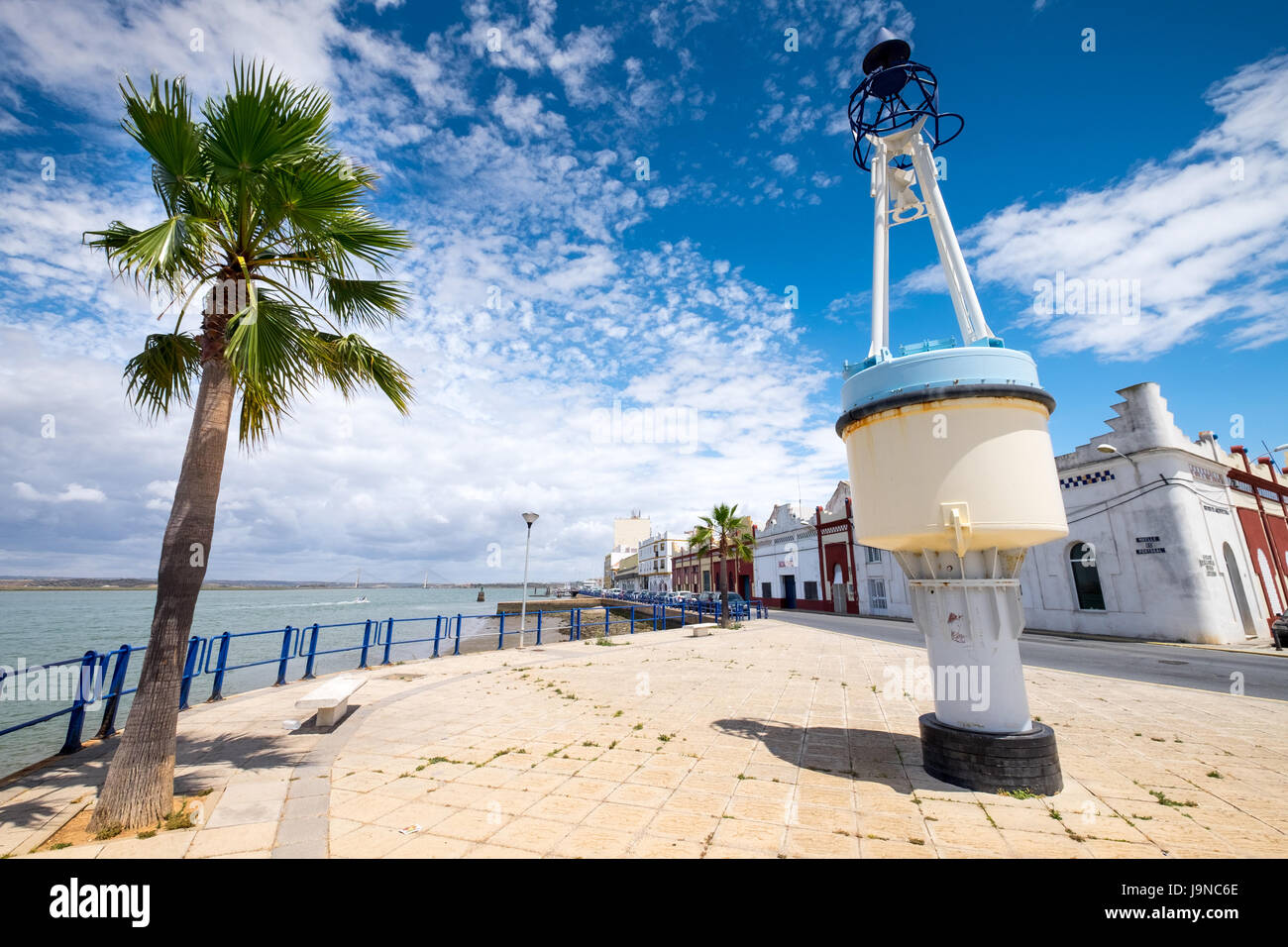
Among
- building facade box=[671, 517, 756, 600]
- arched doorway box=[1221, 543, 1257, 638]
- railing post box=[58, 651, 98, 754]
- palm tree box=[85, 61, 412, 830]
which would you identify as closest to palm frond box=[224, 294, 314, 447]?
palm tree box=[85, 61, 412, 830]

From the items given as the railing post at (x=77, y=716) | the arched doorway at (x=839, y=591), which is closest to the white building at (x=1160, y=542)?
the arched doorway at (x=839, y=591)

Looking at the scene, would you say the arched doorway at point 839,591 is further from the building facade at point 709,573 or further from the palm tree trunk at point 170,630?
the palm tree trunk at point 170,630

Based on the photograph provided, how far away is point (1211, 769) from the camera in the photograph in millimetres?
5320

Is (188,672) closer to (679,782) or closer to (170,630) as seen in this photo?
(170,630)

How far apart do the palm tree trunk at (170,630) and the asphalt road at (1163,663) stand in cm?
1553

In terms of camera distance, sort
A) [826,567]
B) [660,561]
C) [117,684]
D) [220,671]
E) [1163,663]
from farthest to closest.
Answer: [660,561] → [826,567] → [1163,663] → [220,671] → [117,684]

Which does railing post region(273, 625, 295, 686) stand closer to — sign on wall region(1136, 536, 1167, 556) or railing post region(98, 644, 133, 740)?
railing post region(98, 644, 133, 740)

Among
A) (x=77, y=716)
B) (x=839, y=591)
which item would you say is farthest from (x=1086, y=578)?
(x=77, y=716)

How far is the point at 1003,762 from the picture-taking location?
4.69 m

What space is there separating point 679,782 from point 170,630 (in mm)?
4784

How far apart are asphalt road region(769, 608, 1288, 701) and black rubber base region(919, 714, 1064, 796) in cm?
843

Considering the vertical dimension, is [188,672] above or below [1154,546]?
below

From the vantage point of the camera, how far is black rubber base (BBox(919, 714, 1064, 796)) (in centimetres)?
465

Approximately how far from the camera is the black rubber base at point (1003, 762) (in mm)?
4652
